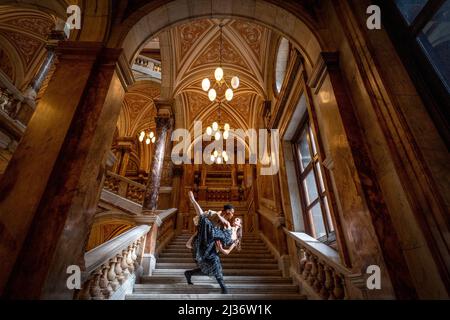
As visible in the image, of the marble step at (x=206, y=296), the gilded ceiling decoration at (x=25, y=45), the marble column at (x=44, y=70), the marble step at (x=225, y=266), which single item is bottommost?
the marble step at (x=206, y=296)

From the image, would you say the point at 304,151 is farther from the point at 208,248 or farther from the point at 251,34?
the point at 251,34

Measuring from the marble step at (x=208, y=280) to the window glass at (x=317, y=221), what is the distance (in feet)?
3.06

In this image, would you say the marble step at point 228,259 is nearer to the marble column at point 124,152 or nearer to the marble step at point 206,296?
the marble step at point 206,296

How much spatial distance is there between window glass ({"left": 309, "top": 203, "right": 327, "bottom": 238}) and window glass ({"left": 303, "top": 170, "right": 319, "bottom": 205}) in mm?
Result: 178

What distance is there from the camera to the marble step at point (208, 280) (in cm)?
339

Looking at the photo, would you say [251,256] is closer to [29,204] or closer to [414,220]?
[414,220]

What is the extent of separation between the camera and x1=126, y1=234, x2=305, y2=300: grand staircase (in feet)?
9.32

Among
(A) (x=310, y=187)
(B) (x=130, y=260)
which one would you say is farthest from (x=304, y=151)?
(B) (x=130, y=260)

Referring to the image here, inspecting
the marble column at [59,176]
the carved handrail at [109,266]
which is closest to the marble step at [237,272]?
the carved handrail at [109,266]

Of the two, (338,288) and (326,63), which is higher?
(326,63)

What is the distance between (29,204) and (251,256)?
13.3 ft

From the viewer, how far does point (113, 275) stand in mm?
2482

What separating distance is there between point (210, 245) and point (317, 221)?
177 centimetres
